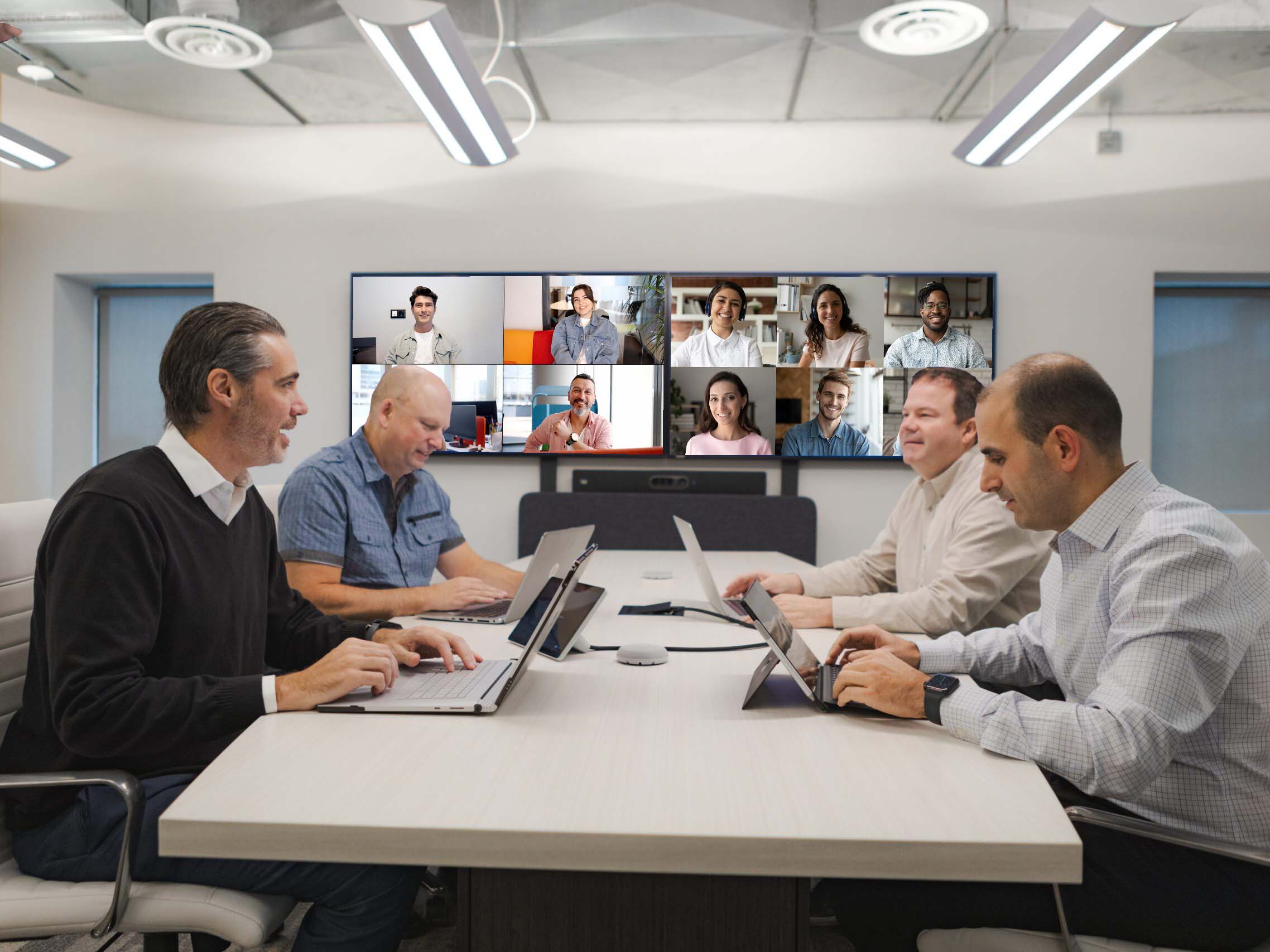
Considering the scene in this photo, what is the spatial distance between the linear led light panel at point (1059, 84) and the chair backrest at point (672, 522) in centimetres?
167

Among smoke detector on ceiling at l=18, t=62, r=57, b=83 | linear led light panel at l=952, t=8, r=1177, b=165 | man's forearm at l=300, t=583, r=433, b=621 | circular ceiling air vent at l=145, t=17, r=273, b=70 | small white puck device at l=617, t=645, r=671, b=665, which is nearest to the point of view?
small white puck device at l=617, t=645, r=671, b=665

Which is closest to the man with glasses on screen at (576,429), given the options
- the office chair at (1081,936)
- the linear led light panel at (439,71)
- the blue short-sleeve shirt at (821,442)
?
the blue short-sleeve shirt at (821,442)

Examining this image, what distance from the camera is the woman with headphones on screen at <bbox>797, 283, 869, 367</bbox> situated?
12.8 feet

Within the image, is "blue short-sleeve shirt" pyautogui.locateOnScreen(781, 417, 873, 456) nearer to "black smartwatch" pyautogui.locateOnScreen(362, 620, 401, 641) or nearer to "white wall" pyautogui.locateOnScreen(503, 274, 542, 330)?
"white wall" pyautogui.locateOnScreen(503, 274, 542, 330)

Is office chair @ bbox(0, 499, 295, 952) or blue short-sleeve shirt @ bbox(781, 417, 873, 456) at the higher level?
blue short-sleeve shirt @ bbox(781, 417, 873, 456)

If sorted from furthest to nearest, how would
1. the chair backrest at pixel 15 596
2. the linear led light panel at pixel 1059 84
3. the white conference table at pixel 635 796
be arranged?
1. the linear led light panel at pixel 1059 84
2. the chair backrest at pixel 15 596
3. the white conference table at pixel 635 796

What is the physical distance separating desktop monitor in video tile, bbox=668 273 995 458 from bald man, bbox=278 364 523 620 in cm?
178

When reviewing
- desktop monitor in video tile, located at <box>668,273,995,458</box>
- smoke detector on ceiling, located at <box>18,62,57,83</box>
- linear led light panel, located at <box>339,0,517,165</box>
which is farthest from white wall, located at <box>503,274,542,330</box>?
smoke detector on ceiling, located at <box>18,62,57,83</box>

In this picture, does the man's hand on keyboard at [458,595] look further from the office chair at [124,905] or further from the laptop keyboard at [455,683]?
the office chair at [124,905]

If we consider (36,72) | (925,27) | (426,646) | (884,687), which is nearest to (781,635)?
(884,687)

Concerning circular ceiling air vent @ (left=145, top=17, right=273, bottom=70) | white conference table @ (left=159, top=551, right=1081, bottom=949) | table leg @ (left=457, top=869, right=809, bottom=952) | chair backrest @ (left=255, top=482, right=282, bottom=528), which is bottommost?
table leg @ (left=457, top=869, right=809, bottom=952)

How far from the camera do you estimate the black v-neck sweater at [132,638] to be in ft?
3.67

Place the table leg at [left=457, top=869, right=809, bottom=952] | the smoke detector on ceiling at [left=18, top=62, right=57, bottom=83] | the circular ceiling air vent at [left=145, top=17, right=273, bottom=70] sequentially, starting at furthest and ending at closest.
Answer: the smoke detector on ceiling at [left=18, top=62, right=57, bottom=83] → the circular ceiling air vent at [left=145, top=17, right=273, bottom=70] → the table leg at [left=457, top=869, right=809, bottom=952]

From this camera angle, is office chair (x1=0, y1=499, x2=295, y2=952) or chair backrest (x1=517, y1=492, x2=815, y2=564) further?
chair backrest (x1=517, y1=492, x2=815, y2=564)
